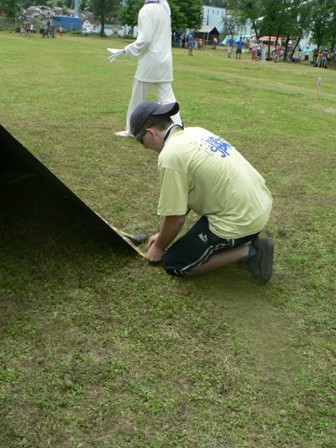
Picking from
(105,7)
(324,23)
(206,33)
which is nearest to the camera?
(324,23)

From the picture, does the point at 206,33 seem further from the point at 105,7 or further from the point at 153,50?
the point at 153,50

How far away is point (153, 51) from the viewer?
18.8ft

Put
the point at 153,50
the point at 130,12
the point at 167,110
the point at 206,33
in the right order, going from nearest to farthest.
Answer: the point at 167,110 → the point at 153,50 → the point at 130,12 → the point at 206,33

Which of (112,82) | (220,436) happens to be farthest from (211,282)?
(112,82)

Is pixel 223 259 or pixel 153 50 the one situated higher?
pixel 153 50

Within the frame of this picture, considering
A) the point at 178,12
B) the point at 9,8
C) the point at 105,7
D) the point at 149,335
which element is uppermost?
the point at 105,7

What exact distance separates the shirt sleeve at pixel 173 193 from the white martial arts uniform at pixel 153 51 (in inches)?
118

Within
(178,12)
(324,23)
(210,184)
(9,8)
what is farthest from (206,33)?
(210,184)

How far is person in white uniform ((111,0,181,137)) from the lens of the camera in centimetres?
555

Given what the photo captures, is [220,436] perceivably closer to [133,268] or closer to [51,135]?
[133,268]

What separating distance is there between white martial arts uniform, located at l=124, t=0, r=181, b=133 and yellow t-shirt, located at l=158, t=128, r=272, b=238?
2.90 m

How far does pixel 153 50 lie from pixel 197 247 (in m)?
3.81

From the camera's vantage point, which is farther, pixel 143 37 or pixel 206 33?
pixel 206 33

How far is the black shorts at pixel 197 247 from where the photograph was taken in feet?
8.83
